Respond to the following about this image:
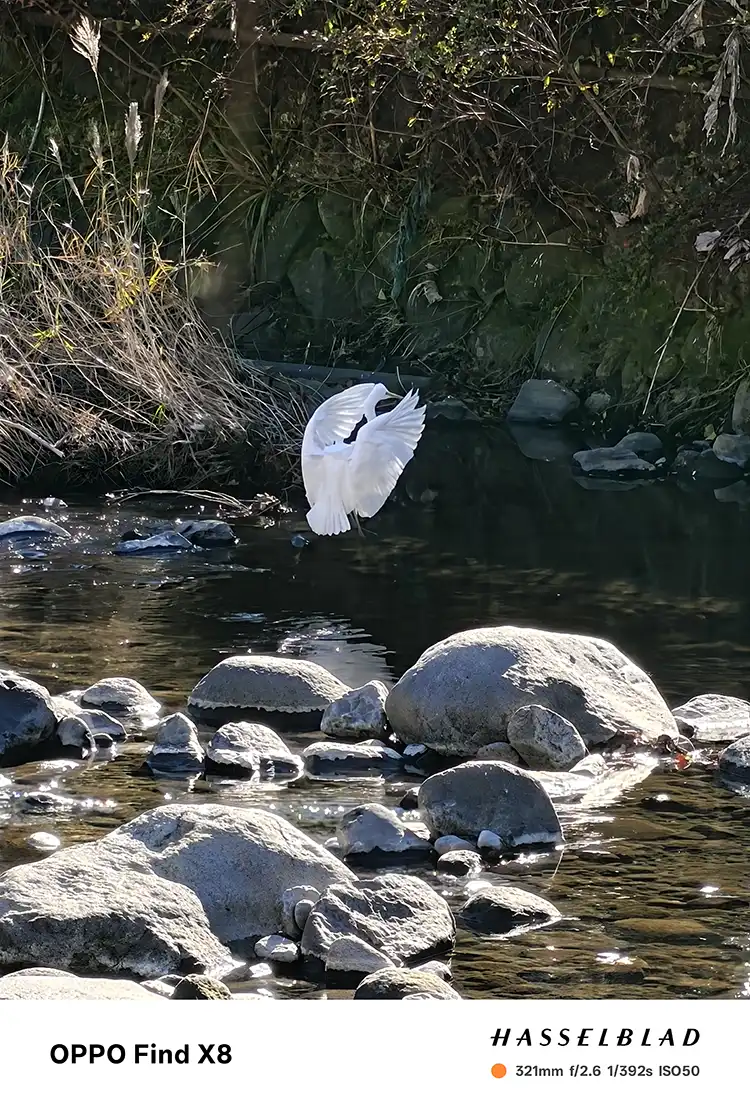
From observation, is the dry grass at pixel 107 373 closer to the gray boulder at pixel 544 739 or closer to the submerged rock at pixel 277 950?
the gray boulder at pixel 544 739

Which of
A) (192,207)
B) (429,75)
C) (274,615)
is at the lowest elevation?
(274,615)

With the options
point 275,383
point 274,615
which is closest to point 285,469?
point 275,383

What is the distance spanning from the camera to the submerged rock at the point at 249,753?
518 cm

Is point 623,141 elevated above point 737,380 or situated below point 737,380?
above

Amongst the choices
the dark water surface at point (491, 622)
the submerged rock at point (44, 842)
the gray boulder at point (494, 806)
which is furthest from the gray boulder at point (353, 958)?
the submerged rock at point (44, 842)

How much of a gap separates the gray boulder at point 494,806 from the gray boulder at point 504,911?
1.36 feet

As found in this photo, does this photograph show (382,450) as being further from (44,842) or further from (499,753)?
(44,842)

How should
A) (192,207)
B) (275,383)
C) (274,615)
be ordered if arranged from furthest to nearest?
(192,207) < (275,383) < (274,615)

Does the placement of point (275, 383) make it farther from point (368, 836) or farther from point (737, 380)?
point (368, 836)

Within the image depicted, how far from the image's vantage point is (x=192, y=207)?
1307 centimetres

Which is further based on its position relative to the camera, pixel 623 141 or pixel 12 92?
pixel 12 92

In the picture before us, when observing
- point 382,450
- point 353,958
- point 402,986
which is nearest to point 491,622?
point 382,450

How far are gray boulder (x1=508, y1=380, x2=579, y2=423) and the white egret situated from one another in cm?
445

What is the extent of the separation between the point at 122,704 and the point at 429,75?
6.66 meters
